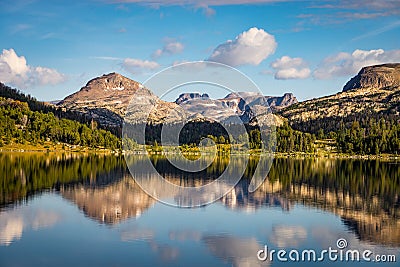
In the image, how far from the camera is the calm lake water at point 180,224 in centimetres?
3534

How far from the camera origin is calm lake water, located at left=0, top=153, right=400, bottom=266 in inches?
1391

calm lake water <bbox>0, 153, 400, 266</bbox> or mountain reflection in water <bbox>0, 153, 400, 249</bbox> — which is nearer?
calm lake water <bbox>0, 153, 400, 266</bbox>

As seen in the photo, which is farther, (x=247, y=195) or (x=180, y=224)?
(x=247, y=195)

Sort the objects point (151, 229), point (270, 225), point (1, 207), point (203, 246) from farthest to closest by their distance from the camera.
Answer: point (1, 207)
point (270, 225)
point (151, 229)
point (203, 246)

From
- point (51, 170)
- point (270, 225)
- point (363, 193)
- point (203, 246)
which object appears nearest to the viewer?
point (203, 246)

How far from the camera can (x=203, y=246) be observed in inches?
1517

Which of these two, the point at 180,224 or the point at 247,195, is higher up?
the point at 247,195

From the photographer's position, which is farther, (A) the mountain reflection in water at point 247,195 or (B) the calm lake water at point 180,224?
(A) the mountain reflection in water at point 247,195

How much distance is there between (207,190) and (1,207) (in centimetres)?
3267

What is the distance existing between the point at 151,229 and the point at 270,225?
11632 millimetres

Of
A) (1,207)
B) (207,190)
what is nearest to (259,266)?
(1,207)

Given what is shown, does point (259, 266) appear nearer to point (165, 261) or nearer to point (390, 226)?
point (165, 261)

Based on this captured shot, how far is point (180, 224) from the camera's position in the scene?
156 ft

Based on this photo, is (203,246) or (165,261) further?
(203,246)
